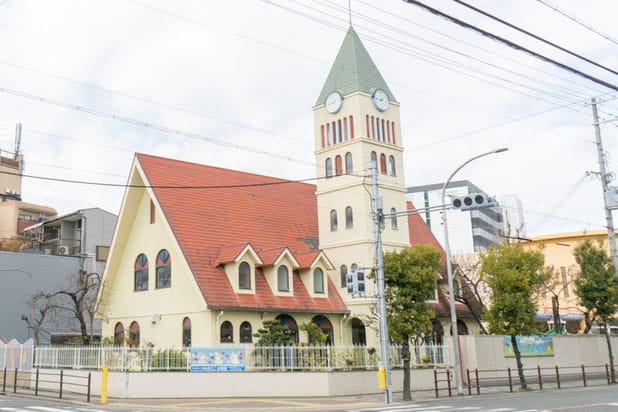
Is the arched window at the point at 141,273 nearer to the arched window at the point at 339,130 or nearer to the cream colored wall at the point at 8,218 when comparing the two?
the arched window at the point at 339,130

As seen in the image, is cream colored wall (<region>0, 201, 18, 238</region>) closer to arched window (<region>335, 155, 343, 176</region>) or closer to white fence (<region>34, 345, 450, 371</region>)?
arched window (<region>335, 155, 343, 176</region>)

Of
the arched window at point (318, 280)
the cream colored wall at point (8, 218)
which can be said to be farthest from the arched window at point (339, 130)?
the cream colored wall at point (8, 218)

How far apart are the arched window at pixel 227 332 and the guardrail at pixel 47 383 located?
586cm

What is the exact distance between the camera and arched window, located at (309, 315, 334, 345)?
33188mm

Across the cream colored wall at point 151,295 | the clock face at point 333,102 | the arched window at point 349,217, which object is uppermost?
the clock face at point 333,102

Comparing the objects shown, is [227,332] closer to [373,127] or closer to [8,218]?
[373,127]

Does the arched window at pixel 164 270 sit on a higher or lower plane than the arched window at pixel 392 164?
lower

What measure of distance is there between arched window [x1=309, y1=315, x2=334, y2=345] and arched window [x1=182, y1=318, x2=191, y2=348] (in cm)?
638

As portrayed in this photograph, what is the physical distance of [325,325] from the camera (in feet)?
110

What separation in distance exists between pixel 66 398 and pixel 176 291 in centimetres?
759

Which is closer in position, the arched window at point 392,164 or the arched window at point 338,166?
the arched window at point 338,166

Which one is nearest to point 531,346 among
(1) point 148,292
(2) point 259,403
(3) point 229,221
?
(3) point 229,221

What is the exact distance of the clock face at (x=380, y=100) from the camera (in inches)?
1422

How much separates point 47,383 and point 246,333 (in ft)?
Answer: 30.3
